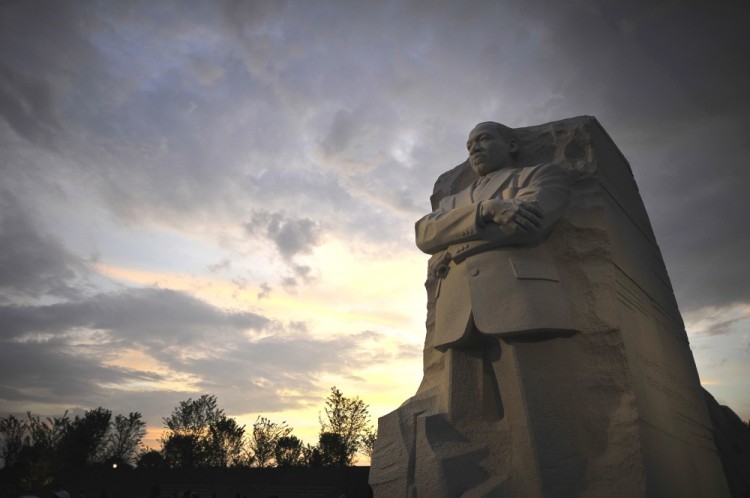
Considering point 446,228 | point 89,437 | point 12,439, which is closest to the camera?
point 446,228

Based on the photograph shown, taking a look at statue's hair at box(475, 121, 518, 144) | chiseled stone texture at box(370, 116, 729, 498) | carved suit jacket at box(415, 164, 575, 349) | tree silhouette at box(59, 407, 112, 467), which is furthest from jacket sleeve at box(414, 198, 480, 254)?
tree silhouette at box(59, 407, 112, 467)

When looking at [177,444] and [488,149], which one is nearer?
[488,149]

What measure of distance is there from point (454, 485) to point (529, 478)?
63 centimetres

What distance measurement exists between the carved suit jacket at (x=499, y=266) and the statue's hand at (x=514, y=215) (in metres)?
0.07

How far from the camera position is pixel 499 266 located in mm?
4375

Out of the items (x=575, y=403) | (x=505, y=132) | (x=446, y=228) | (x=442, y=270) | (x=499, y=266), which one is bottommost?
(x=575, y=403)

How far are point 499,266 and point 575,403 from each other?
1353 millimetres

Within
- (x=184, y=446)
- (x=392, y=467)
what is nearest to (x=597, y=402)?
(x=392, y=467)

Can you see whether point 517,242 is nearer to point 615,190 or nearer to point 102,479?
point 615,190

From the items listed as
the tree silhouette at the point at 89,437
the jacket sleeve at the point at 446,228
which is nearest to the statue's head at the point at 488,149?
the jacket sleeve at the point at 446,228

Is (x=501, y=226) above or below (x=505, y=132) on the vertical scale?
below

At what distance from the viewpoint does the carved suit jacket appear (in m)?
4.12

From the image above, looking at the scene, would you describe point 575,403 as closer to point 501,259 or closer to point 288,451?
point 501,259

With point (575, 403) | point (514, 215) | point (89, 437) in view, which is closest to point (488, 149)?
point (514, 215)
